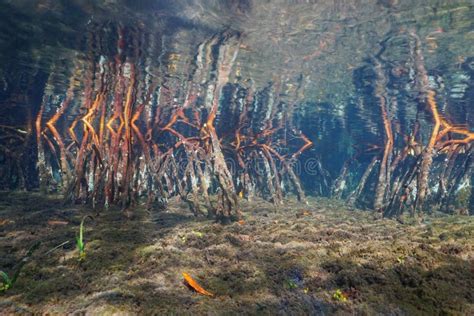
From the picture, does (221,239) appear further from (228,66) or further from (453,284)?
(228,66)

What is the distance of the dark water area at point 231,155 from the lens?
3.75 meters

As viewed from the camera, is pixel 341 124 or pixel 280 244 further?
pixel 341 124

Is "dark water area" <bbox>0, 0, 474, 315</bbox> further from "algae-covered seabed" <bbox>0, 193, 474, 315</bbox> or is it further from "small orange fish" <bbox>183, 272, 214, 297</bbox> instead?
"small orange fish" <bbox>183, 272, 214, 297</bbox>

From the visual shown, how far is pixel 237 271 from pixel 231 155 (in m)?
11.4

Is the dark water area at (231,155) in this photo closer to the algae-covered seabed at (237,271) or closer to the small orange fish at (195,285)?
the algae-covered seabed at (237,271)

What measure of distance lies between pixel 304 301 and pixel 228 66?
1293 centimetres

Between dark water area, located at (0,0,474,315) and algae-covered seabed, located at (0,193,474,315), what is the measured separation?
→ 3 centimetres

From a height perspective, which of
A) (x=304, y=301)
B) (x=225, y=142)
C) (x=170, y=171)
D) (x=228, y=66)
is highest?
(x=228, y=66)

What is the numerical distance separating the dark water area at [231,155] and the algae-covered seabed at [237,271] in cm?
3

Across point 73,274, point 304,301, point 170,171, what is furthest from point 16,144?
point 304,301

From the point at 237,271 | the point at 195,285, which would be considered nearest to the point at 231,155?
the point at 237,271

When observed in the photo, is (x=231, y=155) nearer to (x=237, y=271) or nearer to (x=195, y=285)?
(x=237, y=271)

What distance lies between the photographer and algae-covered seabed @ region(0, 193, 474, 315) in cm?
322

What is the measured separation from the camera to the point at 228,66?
1448 centimetres
